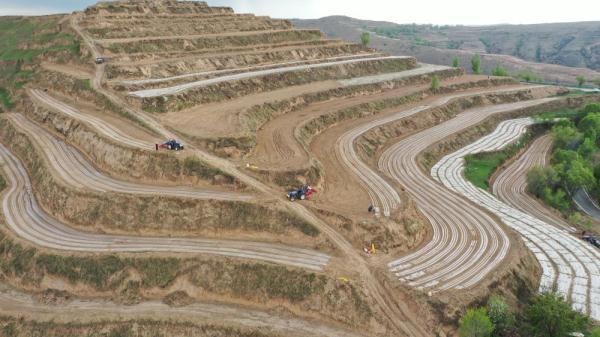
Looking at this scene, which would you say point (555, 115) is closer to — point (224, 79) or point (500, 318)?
point (224, 79)

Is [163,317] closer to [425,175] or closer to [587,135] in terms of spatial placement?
[425,175]

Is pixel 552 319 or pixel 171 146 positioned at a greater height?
pixel 171 146

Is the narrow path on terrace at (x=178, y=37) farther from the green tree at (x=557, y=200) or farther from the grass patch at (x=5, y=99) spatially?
the green tree at (x=557, y=200)

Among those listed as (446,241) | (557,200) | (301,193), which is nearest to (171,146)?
(301,193)

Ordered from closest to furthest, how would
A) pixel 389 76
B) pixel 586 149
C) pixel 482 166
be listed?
pixel 482 166 → pixel 586 149 → pixel 389 76

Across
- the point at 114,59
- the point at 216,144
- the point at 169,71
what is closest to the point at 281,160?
the point at 216,144

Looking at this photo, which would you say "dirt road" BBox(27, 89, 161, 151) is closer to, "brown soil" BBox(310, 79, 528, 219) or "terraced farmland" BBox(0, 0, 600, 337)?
"terraced farmland" BBox(0, 0, 600, 337)
